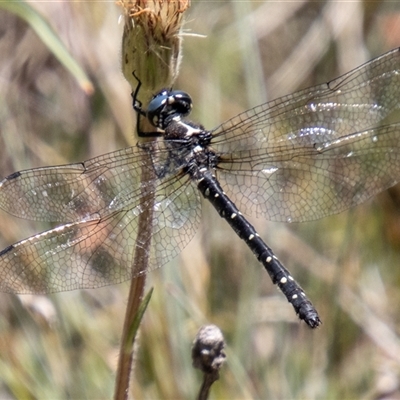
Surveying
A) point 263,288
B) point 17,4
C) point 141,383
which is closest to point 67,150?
point 263,288

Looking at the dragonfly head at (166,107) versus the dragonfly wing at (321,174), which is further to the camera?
the dragonfly wing at (321,174)

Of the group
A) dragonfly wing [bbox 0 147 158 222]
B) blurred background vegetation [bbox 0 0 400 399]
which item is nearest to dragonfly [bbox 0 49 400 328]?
dragonfly wing [bbox 0 147 158 222]

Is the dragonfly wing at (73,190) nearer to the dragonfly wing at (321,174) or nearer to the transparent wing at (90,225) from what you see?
the transparent wing at (90,225)

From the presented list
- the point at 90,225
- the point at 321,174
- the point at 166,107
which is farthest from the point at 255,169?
the point at 90,225

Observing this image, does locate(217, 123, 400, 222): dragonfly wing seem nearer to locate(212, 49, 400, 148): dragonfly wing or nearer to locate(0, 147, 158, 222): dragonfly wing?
locate(212, 49, 400, 148): dragonfly wing

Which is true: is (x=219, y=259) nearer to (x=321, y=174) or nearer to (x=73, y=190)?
(x=321, y=174)

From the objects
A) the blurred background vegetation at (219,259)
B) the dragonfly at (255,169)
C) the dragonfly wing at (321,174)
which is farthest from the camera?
the blurred background vegetation at (219,259)

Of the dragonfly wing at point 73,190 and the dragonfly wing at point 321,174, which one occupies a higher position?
the dragonfly wing at point 321,174

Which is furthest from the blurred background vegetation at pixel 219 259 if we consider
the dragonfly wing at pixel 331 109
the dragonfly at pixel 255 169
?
the dragonfly wing at pixel 331 109
